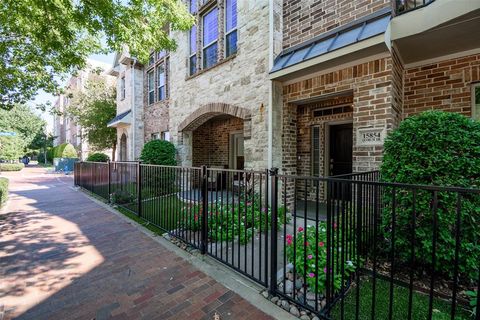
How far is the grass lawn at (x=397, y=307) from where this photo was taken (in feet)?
7.78

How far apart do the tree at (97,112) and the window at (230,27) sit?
480 inches

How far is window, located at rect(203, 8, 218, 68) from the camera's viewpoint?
7.85 metres

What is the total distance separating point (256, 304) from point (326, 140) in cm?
508

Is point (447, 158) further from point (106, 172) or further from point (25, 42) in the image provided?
point (25, 42)

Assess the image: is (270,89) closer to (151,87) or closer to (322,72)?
(322,72)

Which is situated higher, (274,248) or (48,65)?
(48,65)

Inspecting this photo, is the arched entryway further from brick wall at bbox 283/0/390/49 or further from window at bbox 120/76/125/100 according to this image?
window at bbox 120/76/125/100

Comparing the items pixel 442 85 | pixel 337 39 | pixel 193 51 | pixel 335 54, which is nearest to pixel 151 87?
pixel 193 51

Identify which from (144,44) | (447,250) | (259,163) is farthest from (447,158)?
(144,44)

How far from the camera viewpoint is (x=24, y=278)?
321 cm

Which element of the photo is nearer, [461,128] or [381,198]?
[461,128]

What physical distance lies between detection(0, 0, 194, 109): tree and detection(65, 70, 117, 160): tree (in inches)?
336

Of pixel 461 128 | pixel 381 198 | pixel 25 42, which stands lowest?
pixel 381 198

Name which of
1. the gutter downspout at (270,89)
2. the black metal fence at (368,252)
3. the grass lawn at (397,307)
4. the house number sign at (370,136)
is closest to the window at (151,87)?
the gutter downspout at (270,89)
